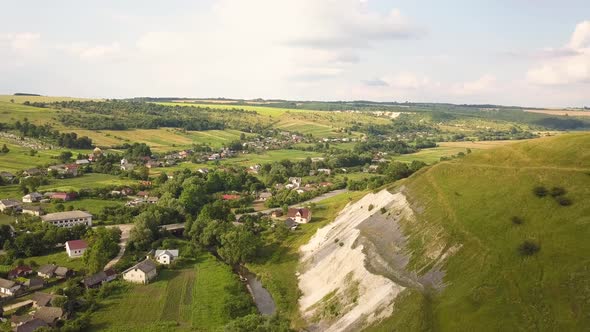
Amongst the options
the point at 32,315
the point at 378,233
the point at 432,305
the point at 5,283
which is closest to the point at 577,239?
the point at 432,305

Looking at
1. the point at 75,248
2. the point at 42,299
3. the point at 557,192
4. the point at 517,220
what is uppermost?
the point at 557,192

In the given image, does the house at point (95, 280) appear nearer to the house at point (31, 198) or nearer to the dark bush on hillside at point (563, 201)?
the house at point (31, 198)

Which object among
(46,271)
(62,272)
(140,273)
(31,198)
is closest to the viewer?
(140,273)

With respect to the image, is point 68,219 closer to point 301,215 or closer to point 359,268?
point 301,215

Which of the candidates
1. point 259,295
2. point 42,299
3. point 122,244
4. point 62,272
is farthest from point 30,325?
point 122,244

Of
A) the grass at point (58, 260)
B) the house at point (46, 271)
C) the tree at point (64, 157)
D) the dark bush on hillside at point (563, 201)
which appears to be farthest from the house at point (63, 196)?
the dark bush on hillside at point (563, 201)

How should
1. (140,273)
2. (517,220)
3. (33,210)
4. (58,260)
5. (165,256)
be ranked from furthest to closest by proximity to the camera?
(33,210), (58,260), (165,256), (140,273), (517,220)

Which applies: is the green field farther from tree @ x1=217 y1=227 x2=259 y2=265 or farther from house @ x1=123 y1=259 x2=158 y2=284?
tree @ x1=217 y1=227 x2=259 y2=265
